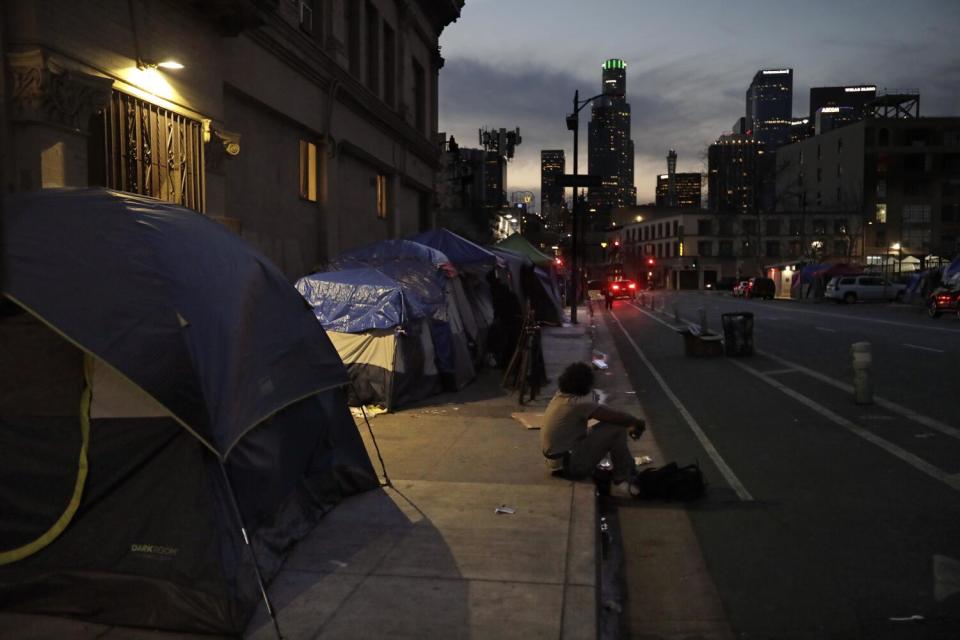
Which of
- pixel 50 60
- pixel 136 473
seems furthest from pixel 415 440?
pixel 50 60

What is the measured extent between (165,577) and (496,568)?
6.49ft

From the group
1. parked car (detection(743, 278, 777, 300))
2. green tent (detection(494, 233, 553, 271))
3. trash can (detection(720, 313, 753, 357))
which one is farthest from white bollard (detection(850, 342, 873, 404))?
parked car (detection(743, 278, 777, 300))

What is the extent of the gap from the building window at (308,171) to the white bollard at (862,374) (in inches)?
416

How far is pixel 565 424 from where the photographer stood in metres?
7.16

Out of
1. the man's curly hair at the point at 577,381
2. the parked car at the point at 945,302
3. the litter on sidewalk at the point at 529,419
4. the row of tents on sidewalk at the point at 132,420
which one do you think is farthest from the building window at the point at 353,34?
the parked car at the point at 945,302

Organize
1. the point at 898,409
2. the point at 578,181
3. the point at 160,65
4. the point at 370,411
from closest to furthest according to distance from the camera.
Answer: the point at 160,65 → the point at 898,409 → the point at 370,411 → the point at 578,181

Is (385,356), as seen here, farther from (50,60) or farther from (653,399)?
(50,60)

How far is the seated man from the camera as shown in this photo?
706cm

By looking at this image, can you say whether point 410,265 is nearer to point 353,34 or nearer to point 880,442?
point 353,34

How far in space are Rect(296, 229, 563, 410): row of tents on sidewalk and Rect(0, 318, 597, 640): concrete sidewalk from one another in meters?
2.96

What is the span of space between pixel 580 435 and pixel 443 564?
251cm

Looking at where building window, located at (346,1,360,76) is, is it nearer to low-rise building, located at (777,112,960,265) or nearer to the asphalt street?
the asphalt street

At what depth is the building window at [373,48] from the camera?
66.6 feet

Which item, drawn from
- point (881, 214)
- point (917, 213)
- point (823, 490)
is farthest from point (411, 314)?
point (917, 213)
